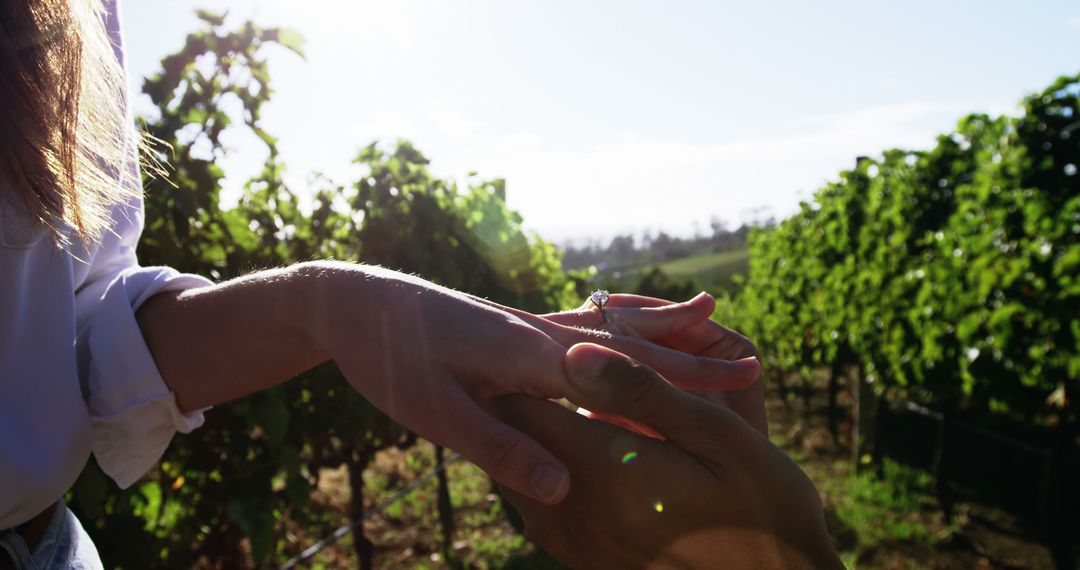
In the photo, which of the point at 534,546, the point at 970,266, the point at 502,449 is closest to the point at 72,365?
the point at 502,449

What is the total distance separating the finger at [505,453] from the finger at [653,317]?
487 mm

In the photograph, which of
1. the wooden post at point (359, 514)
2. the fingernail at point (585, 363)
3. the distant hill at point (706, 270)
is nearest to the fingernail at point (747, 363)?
the fingernail at point (585, 363)

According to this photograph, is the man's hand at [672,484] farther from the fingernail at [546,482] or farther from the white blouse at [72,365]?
the white blouse at [72,365]

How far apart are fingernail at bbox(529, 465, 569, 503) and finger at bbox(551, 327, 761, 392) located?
1.09 feet

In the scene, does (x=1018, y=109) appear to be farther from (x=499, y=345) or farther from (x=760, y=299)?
(x=760, y=299)

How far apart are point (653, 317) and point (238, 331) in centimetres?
80

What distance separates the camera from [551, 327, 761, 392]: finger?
1260mm

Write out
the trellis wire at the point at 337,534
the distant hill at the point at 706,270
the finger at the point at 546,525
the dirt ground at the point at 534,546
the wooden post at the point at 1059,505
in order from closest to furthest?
1. the finger at the point at 546,525
2. the trellis wire at the point at 337,534
3. the wooden post at the point at 1059,505
4. the dirt ground at the point at 534,546
5. the distant hill at the point at 706,270

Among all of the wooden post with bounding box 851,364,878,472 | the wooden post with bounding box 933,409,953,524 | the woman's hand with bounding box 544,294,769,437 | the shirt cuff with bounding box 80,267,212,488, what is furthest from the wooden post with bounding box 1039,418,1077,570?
the shirt cuff with bounding box 80,267,212,488

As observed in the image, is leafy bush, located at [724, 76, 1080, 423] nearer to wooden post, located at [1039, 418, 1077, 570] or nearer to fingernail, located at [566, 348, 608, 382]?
wooden post, located at [1039, 418, 1077, 570]

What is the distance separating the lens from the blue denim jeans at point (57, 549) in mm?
1069

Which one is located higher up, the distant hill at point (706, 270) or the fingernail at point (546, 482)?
the fingernail at point (546, 482)

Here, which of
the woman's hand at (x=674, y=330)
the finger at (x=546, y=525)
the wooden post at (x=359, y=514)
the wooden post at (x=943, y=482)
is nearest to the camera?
the finger at (x=546, y=525)

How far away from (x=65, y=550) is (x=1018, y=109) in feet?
22.7
